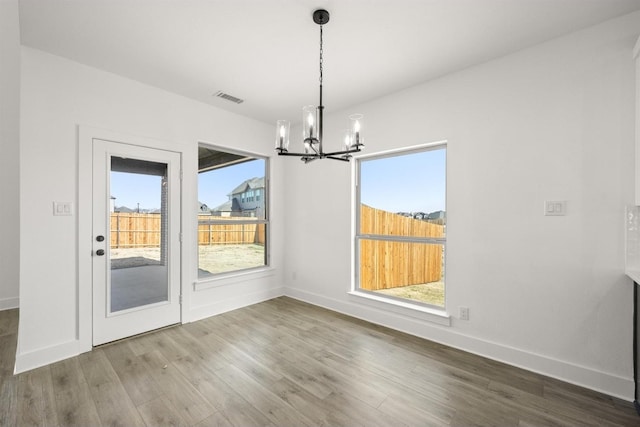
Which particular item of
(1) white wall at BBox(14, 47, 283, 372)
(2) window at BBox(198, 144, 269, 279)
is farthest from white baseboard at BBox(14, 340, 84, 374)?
(2) window at BBox(198, 144, 269, 279)

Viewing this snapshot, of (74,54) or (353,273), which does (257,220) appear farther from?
(74,54)

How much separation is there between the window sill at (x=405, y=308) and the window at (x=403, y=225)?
0.11 m

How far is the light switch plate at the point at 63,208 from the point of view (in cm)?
250

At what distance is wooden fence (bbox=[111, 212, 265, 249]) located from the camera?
2900 mm

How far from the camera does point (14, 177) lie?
223cm

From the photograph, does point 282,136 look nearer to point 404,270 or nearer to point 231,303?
point 404,270

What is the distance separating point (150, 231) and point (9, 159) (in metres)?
Result: 1.26

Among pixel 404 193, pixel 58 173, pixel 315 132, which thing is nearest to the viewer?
pixel 315 132

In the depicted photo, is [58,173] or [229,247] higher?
[58,173]

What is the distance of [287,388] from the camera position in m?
2.10

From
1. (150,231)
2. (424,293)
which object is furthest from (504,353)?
(150,231)

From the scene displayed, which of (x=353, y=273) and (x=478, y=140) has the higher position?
(x=478, y=140)

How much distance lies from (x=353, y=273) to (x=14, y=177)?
3438mm

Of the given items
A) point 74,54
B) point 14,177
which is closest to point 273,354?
point 14,177
